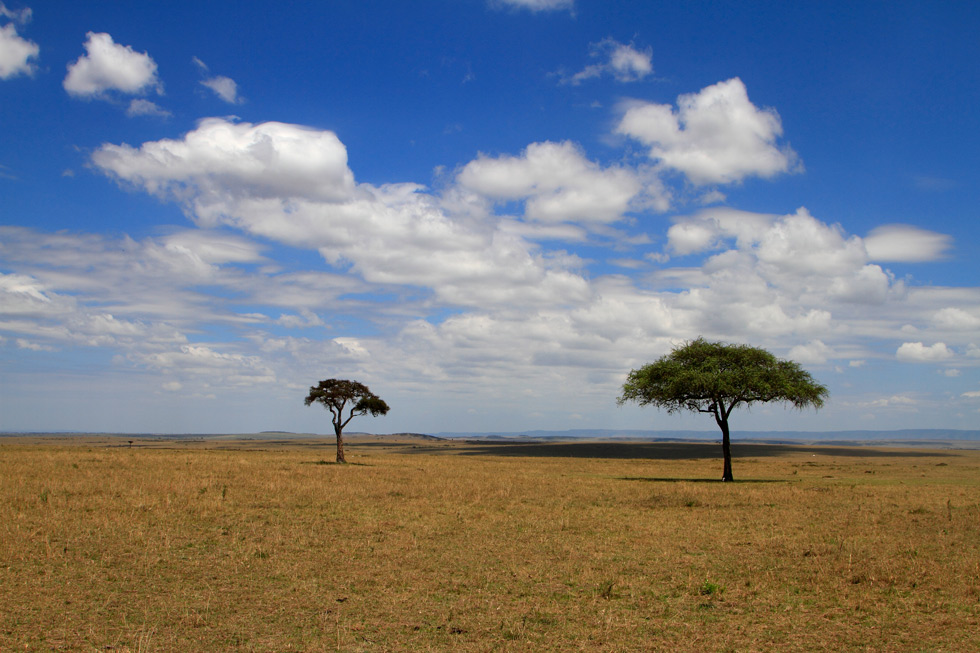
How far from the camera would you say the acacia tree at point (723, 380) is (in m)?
40.1

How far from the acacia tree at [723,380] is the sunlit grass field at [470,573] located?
43.7ft

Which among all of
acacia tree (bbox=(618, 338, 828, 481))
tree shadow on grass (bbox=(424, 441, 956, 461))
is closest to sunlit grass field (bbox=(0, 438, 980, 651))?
acacia tree (bbox=(618, 338, 828, 481))

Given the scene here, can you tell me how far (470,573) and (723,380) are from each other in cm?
2929

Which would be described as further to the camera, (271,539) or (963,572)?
(271,539)

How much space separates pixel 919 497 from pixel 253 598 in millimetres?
29452

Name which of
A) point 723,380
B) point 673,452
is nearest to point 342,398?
point 723,380

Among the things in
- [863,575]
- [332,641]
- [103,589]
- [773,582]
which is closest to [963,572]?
[863,575]

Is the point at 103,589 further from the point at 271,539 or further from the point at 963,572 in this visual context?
the point at 963,572

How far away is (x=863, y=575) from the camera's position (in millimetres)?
13977

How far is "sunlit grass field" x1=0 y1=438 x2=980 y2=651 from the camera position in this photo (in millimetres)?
10242

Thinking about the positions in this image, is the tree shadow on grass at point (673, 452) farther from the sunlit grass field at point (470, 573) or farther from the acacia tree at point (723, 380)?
the sunlit grass field at point (470, 573)

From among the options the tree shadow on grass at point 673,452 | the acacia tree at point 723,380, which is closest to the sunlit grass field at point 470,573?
the acacia tree at point 723,380

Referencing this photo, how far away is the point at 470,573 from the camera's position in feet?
46.9

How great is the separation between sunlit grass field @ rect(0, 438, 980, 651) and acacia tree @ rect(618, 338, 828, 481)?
43.7 feet
